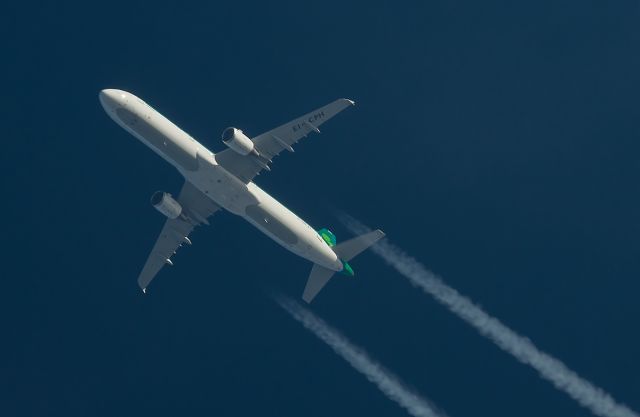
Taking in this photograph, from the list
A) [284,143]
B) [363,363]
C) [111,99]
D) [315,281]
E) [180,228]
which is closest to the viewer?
[111,99]

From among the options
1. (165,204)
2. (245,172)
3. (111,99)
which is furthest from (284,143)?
(111,99)

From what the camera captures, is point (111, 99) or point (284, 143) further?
point (284, 143)

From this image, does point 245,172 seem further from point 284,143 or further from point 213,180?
point 284,143

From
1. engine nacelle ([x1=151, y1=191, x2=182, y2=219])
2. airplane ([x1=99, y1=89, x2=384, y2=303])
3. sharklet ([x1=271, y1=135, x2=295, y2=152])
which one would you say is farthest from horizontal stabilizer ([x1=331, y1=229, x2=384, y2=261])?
engine nacelle ([x1=151, y1=191, x2=182, y2=219])

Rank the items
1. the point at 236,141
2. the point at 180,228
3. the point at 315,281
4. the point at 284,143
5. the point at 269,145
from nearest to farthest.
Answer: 1. the point at 236,141
2. the point at 284,143
3. the point at 269,145
4. the point at 315,281
5. the point at 180,228

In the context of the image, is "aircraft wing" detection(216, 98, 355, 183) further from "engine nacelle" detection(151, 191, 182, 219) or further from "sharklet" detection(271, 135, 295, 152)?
"engine nacelle" detection(151, 191, 182, 219)

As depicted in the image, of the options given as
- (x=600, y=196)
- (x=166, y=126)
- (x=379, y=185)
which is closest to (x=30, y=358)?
(x=166, y=126)

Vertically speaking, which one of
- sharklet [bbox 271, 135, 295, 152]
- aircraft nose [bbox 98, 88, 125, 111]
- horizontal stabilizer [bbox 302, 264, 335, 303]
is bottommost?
horizontal stabilizer [bbox 302, 264, 335, 303]
